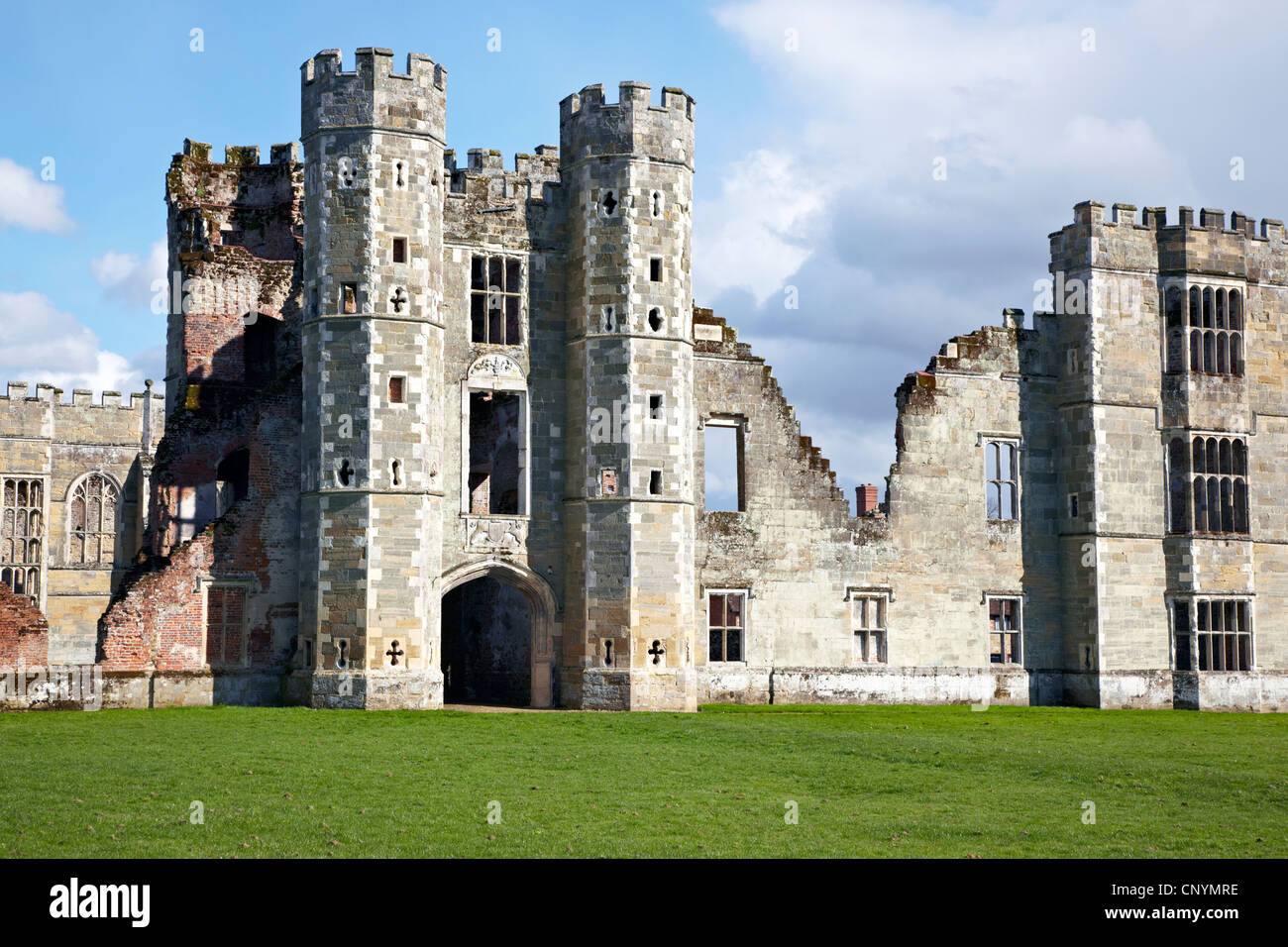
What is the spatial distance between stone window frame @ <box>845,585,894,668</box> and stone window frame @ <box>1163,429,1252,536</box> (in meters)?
7.80

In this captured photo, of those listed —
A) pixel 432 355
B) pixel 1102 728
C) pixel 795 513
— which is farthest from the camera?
pixel 795 513

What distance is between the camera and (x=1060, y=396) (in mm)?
38844

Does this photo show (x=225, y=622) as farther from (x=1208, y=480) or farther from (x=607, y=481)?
(x=1208, y=480)

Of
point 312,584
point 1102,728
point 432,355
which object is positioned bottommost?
point 1102,728

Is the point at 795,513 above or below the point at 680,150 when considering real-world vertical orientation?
below

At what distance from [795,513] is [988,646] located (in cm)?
625

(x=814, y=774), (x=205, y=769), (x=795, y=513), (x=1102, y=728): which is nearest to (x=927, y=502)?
→ (x=795, y=513)

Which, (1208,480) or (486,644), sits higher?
(1208,480)

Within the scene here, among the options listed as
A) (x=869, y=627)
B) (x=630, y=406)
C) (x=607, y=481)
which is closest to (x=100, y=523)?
(x=607, y=481)

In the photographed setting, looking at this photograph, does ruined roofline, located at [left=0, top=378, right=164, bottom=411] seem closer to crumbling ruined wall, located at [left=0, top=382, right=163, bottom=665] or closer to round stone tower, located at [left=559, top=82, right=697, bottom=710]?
crumbling ruined wall, located at [left=0, top=382, right=163, bottom=665]

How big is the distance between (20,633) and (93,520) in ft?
97.9

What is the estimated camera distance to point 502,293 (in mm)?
33438
